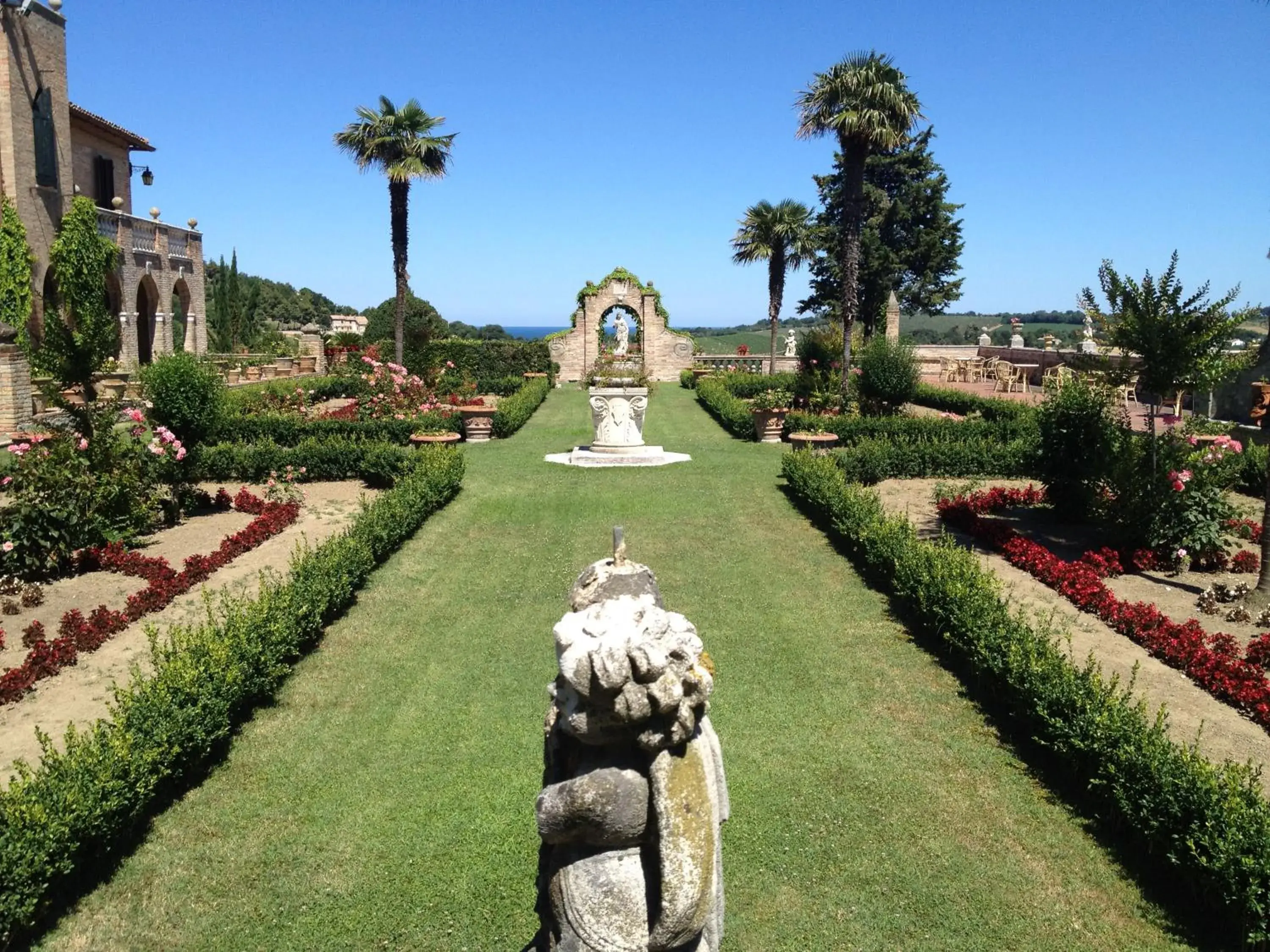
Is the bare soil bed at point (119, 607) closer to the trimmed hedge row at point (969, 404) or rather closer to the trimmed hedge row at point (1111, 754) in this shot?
the trimmed hedge row at point (1111, 754)

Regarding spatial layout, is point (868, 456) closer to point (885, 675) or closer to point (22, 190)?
point (885, 675)

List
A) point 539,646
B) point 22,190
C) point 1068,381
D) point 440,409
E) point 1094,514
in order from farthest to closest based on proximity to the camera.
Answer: point 22,190, point 440,409, point 1068,381, point 1094,514, point 539,646

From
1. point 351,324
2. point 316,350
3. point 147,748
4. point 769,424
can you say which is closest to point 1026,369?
point 769,424

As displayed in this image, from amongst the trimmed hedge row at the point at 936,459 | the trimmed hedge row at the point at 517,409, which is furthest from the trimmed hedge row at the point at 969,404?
the trimmed hedge row at the point at 517,409

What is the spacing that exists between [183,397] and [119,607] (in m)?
5.25

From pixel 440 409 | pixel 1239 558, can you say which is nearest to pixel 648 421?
pixel 440 409

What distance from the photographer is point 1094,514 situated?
41.1 feet

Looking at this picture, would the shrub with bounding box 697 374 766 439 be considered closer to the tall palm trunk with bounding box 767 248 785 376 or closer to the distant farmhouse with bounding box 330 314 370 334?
A: the tall palm trunk with bounding box 767 248 785 376

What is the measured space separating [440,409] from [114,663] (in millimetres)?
14502

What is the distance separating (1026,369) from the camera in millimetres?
32781

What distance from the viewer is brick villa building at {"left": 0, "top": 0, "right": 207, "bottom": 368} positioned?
23.9m

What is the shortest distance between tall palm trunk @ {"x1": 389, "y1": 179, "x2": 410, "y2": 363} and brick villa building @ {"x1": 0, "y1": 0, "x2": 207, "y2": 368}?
6.53m

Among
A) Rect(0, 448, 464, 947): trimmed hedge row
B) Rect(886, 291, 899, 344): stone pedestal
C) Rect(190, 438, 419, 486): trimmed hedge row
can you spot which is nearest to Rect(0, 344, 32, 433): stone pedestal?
Rect(190, 438, 419, 486): trimmed hedge row

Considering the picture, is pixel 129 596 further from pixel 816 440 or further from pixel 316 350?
pixel 316 350
